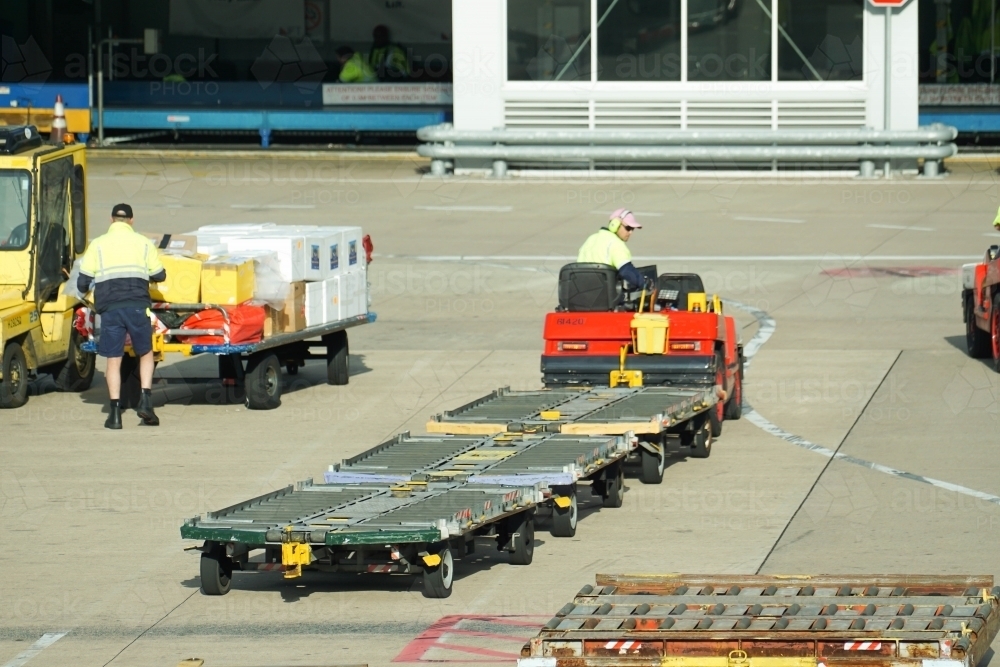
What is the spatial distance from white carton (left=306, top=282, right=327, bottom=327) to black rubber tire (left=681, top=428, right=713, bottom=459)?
3973 millimetres

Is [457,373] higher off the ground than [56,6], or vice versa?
[56,6]

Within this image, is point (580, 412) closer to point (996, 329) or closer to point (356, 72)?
point (996, 329)

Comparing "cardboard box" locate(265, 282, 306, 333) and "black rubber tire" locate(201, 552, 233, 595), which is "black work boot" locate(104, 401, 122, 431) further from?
"black rubber tire" locate(201, 552, 233, 595)

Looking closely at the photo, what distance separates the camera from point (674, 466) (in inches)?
499

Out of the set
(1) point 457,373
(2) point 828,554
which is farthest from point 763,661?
(1) point 457,373

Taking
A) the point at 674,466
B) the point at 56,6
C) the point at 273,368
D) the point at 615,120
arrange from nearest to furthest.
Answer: the point at 674,466 → the point at 273,368 → the point at 615,120 → the point at 56,6

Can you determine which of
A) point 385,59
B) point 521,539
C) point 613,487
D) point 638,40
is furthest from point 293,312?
point 385,59

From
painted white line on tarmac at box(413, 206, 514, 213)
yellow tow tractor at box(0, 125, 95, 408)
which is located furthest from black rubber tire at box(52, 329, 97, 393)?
painted white line on tarmac at box(413, 206, 514, 213)

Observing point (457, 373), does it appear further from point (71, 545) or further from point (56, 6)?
point (56, 6)

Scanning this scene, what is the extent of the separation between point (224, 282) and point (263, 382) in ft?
3.15

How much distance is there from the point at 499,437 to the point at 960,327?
27.2ft

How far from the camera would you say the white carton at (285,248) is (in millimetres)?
14938

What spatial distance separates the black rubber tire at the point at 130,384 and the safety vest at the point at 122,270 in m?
0.85

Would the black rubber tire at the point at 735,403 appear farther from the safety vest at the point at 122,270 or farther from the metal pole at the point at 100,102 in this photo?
the metal pole at the point at 100,102
